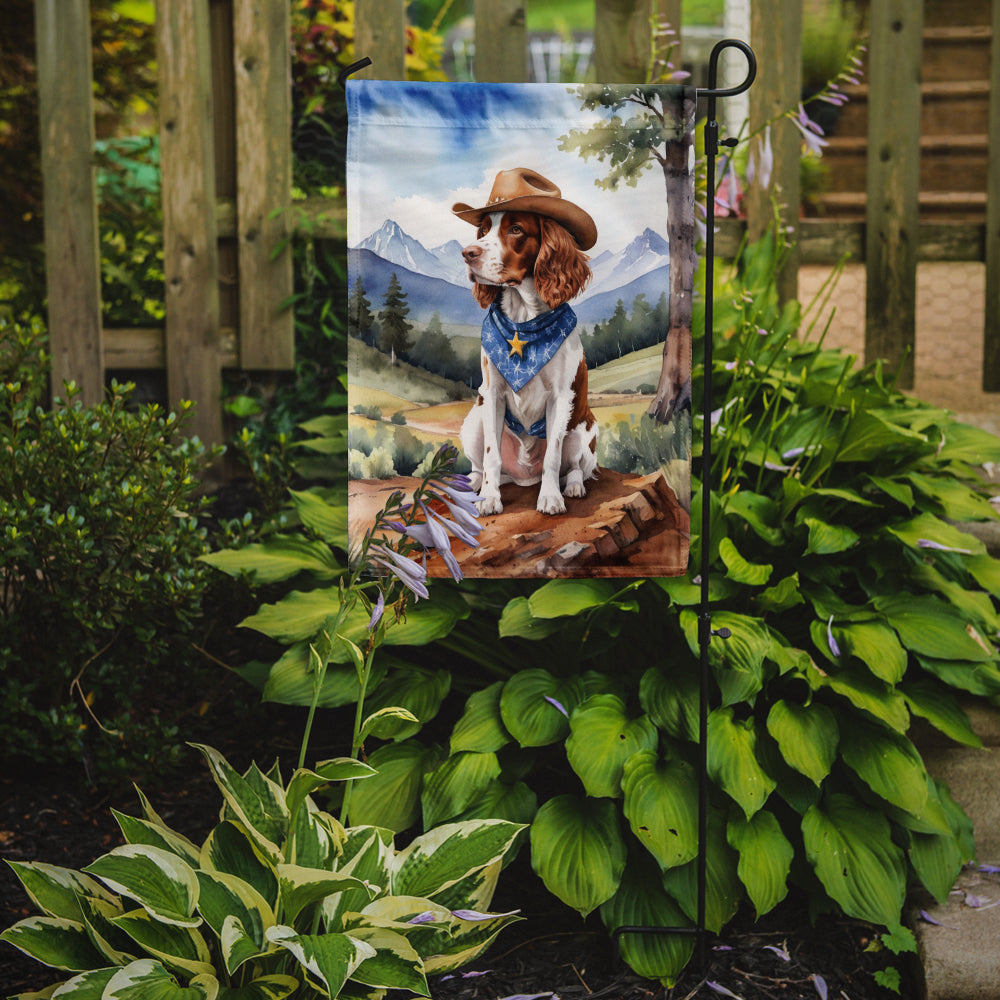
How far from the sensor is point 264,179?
3.23 m

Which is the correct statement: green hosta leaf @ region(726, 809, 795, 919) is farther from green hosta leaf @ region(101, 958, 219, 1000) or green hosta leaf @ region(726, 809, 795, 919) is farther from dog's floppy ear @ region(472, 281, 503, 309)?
dog's floppy ear @ region(472, 281, 503, 309)

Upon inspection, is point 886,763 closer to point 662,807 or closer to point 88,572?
point 662,807

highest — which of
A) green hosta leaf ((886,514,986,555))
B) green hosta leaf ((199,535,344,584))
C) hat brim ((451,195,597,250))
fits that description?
hat brim ((451,195,597,250))

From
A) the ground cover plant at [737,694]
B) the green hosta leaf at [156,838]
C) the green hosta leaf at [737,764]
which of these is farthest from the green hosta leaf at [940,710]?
the green hosta leaf at [156,838]

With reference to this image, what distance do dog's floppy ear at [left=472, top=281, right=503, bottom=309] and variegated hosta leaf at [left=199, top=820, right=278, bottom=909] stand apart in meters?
0.96

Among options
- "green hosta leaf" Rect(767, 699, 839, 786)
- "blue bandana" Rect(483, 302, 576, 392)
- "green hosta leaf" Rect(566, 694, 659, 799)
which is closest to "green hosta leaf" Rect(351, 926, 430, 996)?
"green hosta leaf" Rect(566, 694, 659, 799)

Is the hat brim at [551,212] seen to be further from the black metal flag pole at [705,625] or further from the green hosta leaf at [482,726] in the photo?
the green hosta leaf at [482,726]

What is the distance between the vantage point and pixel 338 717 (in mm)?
2541

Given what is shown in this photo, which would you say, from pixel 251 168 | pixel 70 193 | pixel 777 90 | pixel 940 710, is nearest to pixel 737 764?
pixel 940 710

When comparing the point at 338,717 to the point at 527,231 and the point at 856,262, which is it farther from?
the point at 856,262

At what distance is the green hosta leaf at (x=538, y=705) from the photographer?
1.94 m

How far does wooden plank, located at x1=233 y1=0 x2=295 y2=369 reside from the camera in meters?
3.16

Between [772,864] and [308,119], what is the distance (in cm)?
285

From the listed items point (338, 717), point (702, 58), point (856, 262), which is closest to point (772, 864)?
point (338, 717)
